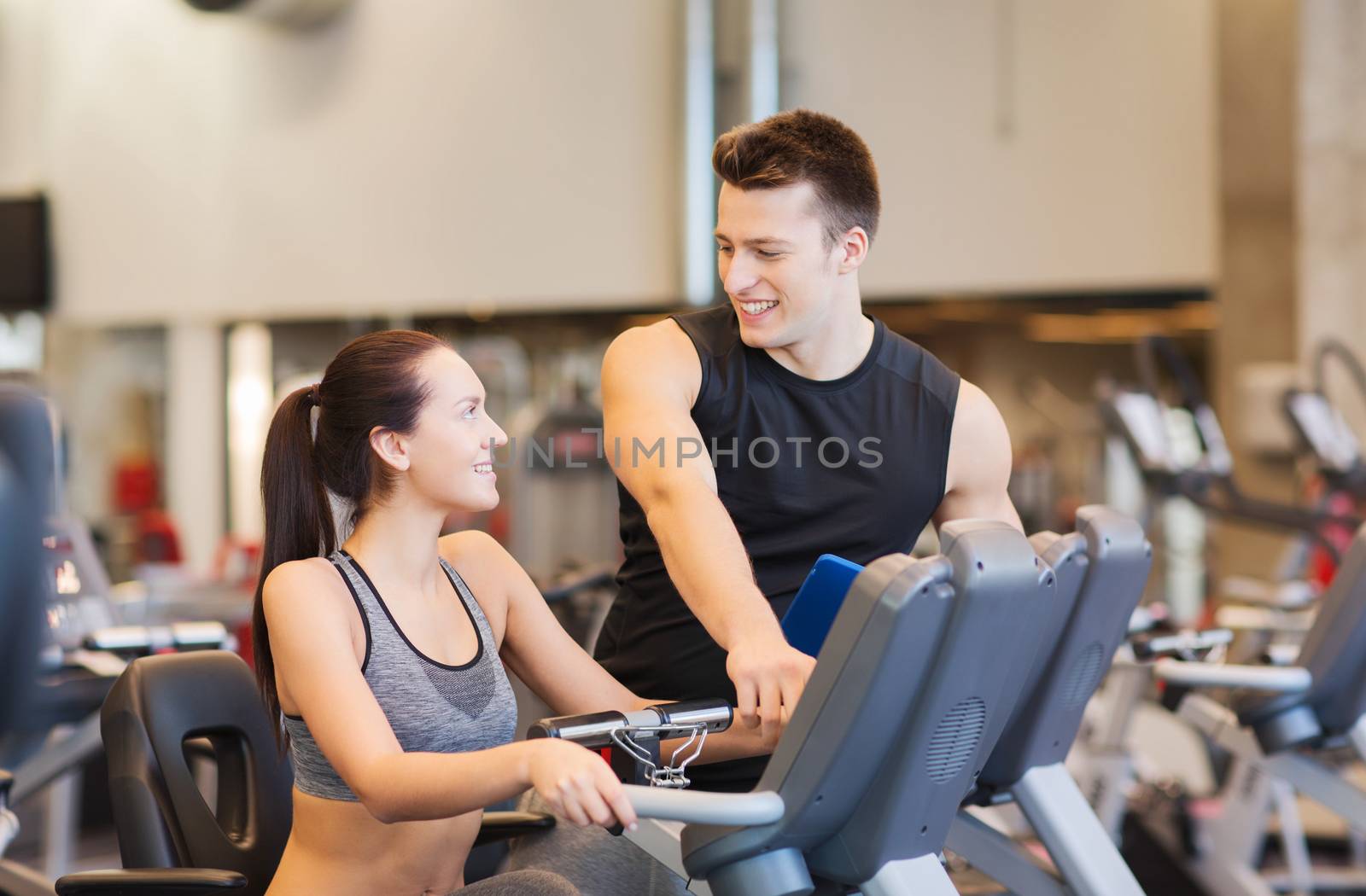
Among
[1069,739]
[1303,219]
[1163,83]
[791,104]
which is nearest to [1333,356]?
[1303,219]

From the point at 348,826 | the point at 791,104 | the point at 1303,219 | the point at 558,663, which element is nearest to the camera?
the point at 348,826

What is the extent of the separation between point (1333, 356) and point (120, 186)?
272 inches

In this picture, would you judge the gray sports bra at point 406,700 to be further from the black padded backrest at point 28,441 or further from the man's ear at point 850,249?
the man's ear at point 850,249

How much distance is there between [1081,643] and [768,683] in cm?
58

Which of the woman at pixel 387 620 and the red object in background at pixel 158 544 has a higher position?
the woman at pixel 387 620

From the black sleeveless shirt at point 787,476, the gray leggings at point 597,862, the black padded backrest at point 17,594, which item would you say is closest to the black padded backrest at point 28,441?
the black padded backrest at point 17,594

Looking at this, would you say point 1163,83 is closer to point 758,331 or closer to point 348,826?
point 758,331

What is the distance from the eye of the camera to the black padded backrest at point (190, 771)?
1722 mm

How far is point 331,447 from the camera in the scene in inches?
67.2

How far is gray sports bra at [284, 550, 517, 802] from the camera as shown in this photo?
1577mm

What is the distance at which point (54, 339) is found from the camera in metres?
9.48

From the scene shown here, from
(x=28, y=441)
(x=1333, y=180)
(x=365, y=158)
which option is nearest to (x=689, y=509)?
(x=28, y=441)

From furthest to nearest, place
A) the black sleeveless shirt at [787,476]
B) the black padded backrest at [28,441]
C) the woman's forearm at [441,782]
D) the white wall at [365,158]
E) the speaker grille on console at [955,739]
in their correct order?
the white wall at [365,158] → the black sleeveless shirt at [787,476] → the speaker grille on console at [955,739] → the woman's forearm at [441,782] → the black padded backrest at [28,441]

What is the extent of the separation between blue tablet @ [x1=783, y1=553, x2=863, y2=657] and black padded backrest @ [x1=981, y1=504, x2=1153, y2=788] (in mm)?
336
